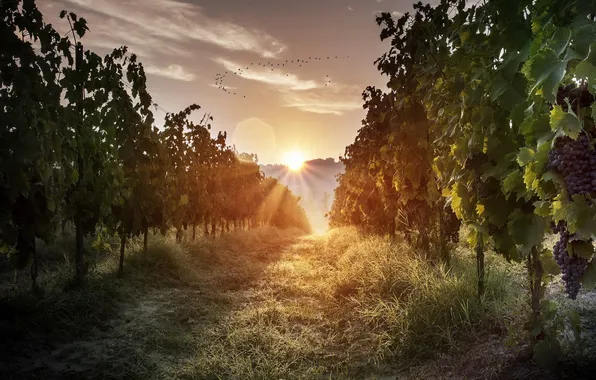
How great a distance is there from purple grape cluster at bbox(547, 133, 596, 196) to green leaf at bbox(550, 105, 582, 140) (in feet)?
0.32

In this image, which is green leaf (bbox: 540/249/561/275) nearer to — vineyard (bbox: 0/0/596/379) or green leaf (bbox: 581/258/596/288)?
vineyard (bbox: 0/0/596/379)

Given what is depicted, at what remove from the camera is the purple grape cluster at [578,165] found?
6.31 ft

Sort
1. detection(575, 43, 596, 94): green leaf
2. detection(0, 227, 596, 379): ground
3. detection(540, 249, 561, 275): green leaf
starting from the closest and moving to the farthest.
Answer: detection(575, 43, 596, 94): green leaf < detection(540, 249, 561, 275): green leaf < detection(0, 227, 596, 379): ground

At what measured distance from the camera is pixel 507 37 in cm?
310

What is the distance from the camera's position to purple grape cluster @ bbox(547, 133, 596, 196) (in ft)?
6.31

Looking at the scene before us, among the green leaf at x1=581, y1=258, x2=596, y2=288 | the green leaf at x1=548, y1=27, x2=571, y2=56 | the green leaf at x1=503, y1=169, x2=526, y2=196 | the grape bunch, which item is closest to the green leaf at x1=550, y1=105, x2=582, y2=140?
the green leaf at x1=548, y1=27, x2=571, y2=56

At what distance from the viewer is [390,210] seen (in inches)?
389

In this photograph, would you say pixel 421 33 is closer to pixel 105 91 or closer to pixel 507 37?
pixel 507 37

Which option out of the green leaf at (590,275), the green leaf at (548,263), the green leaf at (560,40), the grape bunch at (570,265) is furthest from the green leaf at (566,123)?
the green leaf at (548,263)

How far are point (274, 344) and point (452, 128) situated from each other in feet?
10.9

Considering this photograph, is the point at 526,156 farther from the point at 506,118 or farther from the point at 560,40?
the point at 506,118

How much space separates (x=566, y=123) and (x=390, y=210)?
810 centimetres

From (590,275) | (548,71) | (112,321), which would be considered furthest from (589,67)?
(112,321)

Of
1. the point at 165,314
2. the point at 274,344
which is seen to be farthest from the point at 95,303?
the point at 274,344
